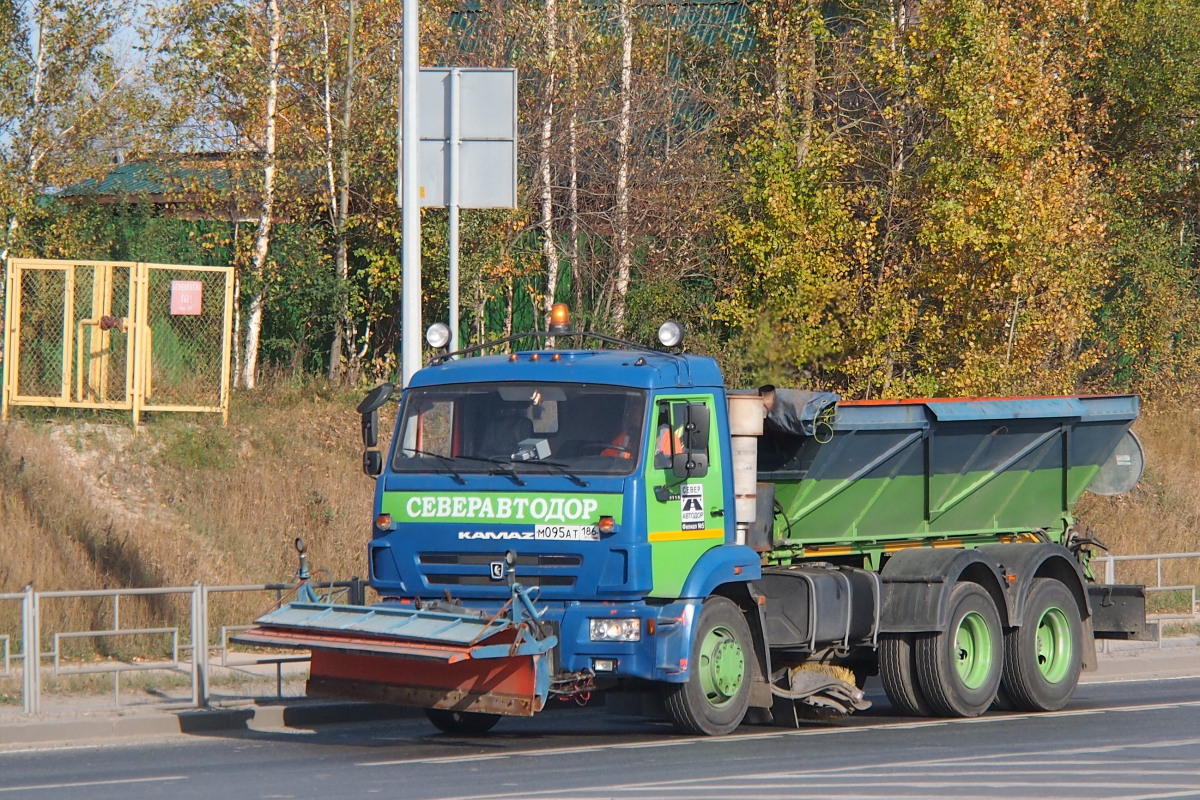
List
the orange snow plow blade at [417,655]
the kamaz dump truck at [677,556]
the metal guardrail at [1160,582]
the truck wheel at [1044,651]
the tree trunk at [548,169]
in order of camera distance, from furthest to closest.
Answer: the tree trunk at [548,169]
the metal guardrail at [1160,582]
the truck wheel at [1044,651]
the kamaz dump truck at [677,556]
the orange snow plow blade at [417,655]

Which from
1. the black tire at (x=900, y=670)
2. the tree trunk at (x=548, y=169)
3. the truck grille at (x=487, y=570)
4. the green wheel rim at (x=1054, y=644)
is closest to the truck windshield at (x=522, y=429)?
the truck grille at (x=487, y=570)

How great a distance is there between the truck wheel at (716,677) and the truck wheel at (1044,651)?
331 centimetres

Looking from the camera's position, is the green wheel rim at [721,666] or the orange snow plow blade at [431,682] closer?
the orange snow plow blade at [431,682]

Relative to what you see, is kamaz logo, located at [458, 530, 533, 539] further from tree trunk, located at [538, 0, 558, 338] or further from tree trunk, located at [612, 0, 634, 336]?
tree trunk, located at [612, 0, 634, 336]

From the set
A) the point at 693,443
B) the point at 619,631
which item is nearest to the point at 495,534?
the point at 619,631

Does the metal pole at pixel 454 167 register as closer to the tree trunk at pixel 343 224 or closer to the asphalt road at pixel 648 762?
the asphalt road at pixel 648 762

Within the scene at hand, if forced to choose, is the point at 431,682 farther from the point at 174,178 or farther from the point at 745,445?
the point at 174,178

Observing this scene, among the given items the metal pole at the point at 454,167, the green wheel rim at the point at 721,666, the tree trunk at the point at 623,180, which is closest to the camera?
the green wheel rim at the point at 721,666

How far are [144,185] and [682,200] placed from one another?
8.80 metres

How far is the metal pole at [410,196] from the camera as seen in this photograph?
1494 cm

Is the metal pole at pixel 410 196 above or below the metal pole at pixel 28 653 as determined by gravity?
above

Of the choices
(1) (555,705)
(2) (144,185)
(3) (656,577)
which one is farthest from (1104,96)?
(3) (656,577)

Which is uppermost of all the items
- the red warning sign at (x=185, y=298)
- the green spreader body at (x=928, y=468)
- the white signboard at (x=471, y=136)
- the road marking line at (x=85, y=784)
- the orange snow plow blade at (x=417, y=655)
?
the white signboard at (x=471, y=136)

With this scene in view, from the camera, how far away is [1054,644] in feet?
49.1
